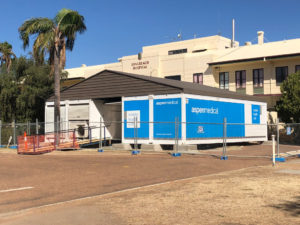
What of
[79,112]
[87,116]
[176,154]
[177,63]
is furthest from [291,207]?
[177,63]

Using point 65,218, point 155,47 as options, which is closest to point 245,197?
point 65,218

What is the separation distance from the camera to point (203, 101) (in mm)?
23219

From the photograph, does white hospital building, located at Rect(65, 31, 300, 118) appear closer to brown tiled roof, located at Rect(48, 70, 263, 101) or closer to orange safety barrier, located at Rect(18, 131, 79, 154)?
brown tiled roof, located at Rect(48, 70, 263, 101)

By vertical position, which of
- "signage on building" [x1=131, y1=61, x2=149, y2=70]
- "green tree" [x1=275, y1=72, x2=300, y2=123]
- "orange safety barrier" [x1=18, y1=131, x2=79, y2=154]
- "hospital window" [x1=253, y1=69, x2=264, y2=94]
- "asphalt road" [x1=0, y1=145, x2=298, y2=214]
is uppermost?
"signage on building" [x1=131, y1=61, x2=149, y2=70]

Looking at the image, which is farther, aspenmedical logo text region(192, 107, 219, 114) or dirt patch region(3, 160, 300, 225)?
aspenmedical logo text region(192, 107, 219, 114)

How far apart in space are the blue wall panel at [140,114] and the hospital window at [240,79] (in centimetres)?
1812

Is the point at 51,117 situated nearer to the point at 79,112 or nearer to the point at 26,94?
the point at 79,112

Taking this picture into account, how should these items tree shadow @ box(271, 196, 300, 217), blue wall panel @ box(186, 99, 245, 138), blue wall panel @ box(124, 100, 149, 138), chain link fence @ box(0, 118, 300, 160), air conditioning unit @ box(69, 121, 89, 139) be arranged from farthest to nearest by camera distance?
air conditioning unit @ box(69, 121, 89, 139) → blue wall panel @ box(124, 100, 149, 138) → blue wall panel @ box(186, 99, 245, 138) → chain link fence @ box(0, 118, 300, 160) → tree shadow @ box(271, 196, 300, 217)

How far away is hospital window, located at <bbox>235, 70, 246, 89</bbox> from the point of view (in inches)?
1508

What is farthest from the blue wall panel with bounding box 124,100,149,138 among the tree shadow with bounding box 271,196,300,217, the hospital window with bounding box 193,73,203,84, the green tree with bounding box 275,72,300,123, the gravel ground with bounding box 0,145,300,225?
the hospital window with bounding box 193,73,203,84

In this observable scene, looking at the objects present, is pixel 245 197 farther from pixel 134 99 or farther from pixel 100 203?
pixel 134 99

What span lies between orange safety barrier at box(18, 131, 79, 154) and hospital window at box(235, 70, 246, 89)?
20.7 metres

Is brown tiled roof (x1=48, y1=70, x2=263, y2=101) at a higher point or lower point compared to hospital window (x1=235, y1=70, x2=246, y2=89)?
lower

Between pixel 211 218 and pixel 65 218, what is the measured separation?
273cm
